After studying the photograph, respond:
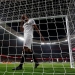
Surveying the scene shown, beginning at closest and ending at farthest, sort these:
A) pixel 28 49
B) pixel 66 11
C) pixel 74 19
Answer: pixel 28 49
pixel 74 19
pixel 66 11

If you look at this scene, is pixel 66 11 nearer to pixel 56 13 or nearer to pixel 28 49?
pixel 56 13

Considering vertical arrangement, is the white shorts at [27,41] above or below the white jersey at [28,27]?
below

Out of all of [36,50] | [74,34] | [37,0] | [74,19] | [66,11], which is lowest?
[36,50]

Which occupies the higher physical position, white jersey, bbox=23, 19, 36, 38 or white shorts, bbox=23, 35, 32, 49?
white jersey, bbox=23, 19, 36, 38

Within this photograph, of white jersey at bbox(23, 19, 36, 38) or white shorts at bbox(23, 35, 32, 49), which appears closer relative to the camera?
white shorts at bbox(23, 35, 32, 49)

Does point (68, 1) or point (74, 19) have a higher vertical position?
point (68, 1)

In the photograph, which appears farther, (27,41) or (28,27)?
(28,27)

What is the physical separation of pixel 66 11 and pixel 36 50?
1708 centimetres

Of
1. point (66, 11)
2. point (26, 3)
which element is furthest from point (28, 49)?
point (66, 11)

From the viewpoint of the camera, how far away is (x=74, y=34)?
19.3 feet

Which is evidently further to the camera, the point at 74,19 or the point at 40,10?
the point at 40,10

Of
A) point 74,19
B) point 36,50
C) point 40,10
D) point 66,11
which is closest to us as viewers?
point 74,19

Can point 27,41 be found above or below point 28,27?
below

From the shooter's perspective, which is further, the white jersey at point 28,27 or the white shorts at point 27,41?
the white jersey at point 28,27
